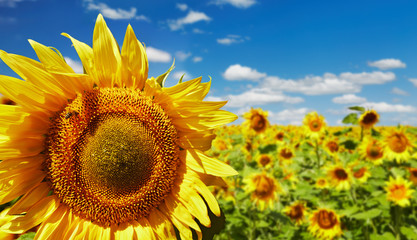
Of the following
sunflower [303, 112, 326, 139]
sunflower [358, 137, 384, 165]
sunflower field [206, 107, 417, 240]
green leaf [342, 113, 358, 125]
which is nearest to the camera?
sunflower field [206, 107, 417, 240]

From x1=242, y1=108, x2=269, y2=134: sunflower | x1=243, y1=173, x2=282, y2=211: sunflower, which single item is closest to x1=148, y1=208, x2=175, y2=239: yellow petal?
x1=243, y1=173, x2=282, y2=211: sunflower

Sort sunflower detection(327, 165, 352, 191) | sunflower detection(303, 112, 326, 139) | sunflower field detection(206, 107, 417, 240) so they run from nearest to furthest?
sunflower field detection(206, 107, 417, 240) < sunflower detection(327, 165, 352, 191) < sunflower detection(303, 112, 326, 139)

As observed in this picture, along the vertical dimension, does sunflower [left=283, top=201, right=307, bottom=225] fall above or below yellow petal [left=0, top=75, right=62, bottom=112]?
below

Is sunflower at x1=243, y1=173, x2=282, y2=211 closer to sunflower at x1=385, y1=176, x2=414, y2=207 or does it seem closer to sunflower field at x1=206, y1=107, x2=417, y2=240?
sunflower field at x1=206, y1=107, x2=417, y2=240

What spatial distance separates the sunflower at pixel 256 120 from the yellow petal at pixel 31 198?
5.80m

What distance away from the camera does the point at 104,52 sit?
1.52 metres

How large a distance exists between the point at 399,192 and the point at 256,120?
320 centimetres

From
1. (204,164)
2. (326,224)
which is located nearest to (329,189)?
(326,224)

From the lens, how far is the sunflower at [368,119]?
320 inches

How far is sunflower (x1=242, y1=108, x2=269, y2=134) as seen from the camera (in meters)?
7.04

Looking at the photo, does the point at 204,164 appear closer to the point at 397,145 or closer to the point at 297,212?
the point at 297,212

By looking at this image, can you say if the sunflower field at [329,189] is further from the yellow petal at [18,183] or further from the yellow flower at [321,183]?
the yellow petal at [18,183]

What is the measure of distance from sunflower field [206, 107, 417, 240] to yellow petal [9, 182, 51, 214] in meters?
4.19

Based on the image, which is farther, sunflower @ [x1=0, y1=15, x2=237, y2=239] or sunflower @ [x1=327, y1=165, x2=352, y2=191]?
sunflower @ [x1=327, y1=165, x2=352, y2=191]
